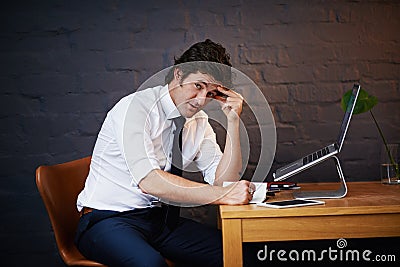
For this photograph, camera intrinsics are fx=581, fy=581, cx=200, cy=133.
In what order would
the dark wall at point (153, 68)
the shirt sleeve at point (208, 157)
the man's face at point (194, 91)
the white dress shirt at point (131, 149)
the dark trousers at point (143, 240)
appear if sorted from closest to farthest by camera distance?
the dark trousers at point (143, 240) → the white dress shirt at point (131, 149) → the man's face at point (194, 91) → the shirt sleeve at point (208, 157) → the dark wall at point (153, 68)

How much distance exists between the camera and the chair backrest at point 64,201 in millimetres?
2141

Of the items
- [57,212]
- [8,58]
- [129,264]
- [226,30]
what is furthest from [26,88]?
[129,264]

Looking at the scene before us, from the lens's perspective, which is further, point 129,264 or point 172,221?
point 172,221

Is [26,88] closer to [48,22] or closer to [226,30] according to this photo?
[48,22]

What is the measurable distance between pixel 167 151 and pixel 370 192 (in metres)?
0.79

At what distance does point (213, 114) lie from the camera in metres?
2.75

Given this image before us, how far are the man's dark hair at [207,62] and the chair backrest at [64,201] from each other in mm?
612

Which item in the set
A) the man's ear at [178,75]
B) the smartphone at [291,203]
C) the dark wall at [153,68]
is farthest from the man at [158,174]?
the dark wall at [153,68]

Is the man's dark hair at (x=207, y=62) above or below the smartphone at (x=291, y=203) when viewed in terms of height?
above

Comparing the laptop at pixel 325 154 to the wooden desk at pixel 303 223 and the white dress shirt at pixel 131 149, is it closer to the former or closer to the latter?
the wooden desk at pixel 303 223

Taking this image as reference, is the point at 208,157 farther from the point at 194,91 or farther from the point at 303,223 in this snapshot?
the point at 303,223

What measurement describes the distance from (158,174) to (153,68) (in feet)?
2.71

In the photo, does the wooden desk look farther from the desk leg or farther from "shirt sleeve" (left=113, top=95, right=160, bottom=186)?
"shirt sleeve" (left=113, top=95, right=160, bottom=186)

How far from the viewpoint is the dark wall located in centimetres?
272
